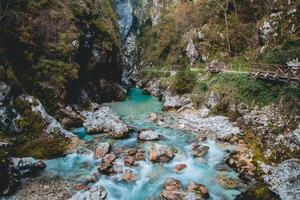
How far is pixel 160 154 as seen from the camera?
19.8 metres

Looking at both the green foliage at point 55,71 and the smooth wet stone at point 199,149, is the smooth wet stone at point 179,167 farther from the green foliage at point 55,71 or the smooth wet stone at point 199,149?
the green foliage at point 55,71

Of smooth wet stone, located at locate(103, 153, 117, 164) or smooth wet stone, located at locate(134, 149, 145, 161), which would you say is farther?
smooth wet stone, located at locate(134, 149, 145, 161)

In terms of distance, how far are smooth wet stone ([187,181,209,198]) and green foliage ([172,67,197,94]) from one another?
2100cm

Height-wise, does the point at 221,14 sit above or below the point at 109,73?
above

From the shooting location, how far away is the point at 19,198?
15.1 meters

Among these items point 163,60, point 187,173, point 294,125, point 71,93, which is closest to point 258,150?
point 294,125

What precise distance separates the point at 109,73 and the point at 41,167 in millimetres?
29783

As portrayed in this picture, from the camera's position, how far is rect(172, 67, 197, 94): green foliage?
36.6 m

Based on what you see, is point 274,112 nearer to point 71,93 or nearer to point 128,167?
point 128,167

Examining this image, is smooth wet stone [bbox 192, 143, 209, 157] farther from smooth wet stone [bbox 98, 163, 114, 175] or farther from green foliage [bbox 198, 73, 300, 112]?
green foliage [bbox 198, 73, 300, 112]

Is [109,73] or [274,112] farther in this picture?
[109,73]

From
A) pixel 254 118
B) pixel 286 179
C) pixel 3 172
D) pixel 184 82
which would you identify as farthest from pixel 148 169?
pixel 184 82

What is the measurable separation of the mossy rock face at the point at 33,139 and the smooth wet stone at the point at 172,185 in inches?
315

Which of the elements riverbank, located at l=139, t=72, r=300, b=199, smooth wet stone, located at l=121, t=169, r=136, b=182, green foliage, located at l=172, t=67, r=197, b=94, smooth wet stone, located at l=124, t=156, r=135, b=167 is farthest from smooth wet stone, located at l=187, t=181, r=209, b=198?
green foliage, located at l=172, t=67, r=197, b=94
